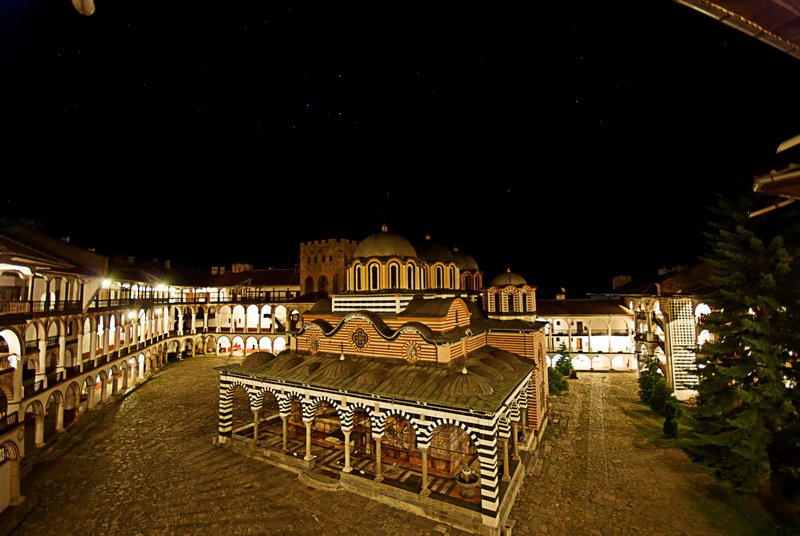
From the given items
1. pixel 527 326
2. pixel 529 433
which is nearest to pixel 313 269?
pixel 527 326

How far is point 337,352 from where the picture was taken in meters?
18.4

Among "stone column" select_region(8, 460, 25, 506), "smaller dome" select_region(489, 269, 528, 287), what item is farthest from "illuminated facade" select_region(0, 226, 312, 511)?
"smaller dome" select_region(489, 269, 528, 287)

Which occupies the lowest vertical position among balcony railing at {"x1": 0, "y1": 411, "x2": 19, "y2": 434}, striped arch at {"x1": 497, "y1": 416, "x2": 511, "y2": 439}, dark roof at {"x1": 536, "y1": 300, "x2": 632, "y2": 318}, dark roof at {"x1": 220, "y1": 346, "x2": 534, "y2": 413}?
striped arch at {"x1": 497, "y1": 416, "x2": 511, "y2": 439}

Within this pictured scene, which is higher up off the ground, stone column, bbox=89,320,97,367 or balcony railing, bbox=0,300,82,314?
balcony railing, bbox=0,300,82,314

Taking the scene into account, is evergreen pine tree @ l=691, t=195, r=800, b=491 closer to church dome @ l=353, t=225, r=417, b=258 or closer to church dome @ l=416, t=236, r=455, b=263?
church dome @ l=353, t=225, r=417, b=258

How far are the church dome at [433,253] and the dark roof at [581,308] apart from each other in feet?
53.6

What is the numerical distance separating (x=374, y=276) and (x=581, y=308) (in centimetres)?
2590

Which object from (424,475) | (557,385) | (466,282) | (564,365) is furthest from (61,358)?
(564,365)

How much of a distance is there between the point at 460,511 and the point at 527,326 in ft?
36.9

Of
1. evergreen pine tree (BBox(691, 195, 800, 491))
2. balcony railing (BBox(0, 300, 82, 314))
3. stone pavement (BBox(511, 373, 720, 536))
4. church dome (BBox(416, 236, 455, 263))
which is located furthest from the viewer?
church dome (BBox(416, 236, 455, 263))

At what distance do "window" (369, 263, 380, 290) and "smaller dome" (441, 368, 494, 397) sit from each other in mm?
7804

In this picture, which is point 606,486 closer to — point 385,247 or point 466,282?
point 385,247

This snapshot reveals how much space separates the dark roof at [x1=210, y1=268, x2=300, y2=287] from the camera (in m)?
45.4

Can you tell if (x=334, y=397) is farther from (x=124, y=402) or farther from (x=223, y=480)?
(x=124, y=402)
